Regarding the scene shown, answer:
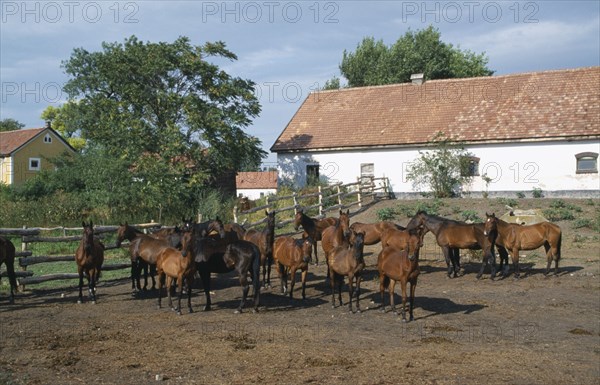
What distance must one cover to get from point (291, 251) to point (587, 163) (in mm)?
23159

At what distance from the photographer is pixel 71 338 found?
34.7ft

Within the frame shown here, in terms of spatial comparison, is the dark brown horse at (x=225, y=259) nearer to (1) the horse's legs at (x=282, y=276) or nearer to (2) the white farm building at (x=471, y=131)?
(1) the horse's legs at (x=282, y=276)

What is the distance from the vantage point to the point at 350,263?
1288 cm

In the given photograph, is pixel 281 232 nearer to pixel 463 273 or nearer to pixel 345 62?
pixel 463 273

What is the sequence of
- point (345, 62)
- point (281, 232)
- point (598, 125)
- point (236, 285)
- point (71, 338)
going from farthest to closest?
point (345, 62) < point (598, 125) < point (281, 232) < point (236, 285) < point (71, 338)

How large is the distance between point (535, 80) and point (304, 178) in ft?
50.2

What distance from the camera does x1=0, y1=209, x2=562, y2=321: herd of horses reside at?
41.3 ft

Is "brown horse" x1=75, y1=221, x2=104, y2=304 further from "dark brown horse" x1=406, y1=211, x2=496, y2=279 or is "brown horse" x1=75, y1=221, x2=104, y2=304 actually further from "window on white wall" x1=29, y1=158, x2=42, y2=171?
"window on white wall" x1=29, y1=158, x2=42, y2=171

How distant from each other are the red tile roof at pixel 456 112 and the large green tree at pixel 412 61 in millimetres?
12772

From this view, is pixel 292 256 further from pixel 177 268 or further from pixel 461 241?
pixel 461 241

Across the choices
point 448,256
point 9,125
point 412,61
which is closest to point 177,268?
point 448,256

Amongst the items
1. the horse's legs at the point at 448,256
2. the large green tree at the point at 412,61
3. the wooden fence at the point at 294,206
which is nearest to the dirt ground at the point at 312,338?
the wooden fence at the point at 294,206

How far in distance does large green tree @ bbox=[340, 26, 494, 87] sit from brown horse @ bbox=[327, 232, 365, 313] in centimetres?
4204

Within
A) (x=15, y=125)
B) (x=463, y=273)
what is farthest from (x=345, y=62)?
(x=15, y=125)
